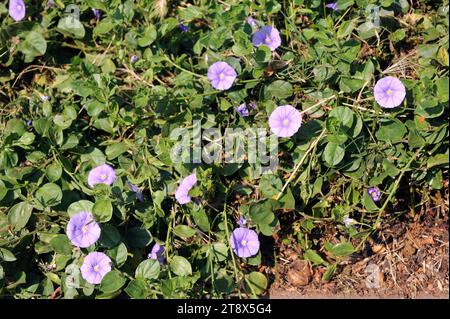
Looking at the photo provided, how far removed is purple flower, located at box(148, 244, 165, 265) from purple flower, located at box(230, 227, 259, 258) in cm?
30

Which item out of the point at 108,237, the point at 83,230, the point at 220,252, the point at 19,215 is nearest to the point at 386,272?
the point at 220,252

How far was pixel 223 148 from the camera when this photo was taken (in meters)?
2.64

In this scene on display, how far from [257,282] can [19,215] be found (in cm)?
104

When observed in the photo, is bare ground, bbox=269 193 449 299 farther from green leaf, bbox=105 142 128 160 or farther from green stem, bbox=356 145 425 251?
green leaf, bbox=105 142 128 160

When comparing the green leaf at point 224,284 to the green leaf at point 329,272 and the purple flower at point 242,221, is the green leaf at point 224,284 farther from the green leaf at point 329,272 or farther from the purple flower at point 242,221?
the green leaf at point 329,272

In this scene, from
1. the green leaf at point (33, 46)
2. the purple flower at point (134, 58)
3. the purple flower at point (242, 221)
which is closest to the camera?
the purple flower at point (242, 221)

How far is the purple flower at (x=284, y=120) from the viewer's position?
249 centimetres

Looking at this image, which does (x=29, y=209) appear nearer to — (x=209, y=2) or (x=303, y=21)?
(x=209, y=2)


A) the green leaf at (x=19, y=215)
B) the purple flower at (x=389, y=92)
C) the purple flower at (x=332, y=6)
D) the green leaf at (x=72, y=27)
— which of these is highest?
the purple flower at (x=332, y=6)

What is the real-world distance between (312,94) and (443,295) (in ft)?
3.43

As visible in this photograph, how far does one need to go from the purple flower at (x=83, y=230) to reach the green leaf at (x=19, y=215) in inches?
9.7

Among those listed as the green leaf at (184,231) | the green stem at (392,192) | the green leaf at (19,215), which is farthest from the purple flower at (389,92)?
the green leaf at (19,215)

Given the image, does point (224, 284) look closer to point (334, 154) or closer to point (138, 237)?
point (138, 237)

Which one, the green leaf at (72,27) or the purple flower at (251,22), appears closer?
the purple flower at (251,22)
